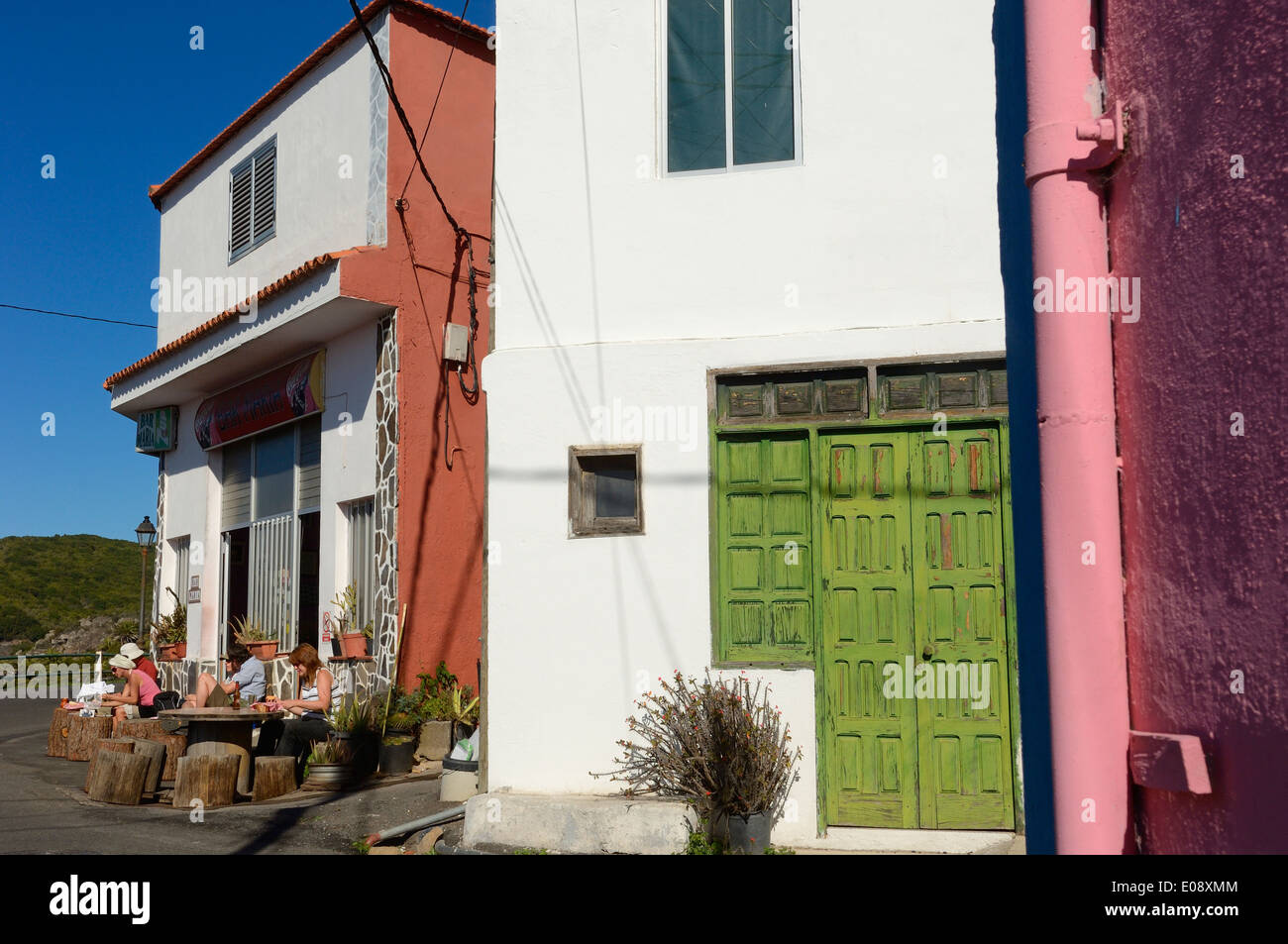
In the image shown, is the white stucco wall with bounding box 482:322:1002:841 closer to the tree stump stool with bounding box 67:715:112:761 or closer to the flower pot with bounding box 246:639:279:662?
the flower pot with bounding box 246:639:279:662

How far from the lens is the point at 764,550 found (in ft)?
24.9

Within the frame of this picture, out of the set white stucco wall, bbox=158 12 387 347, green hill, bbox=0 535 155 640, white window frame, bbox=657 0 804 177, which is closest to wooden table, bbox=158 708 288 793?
white stucco wall, bbox=158 12 387 347

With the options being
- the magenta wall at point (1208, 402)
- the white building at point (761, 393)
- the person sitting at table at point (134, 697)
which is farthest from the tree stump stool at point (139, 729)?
the magenta wall at point (1208, 402)

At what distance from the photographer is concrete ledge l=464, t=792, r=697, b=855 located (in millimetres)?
6926

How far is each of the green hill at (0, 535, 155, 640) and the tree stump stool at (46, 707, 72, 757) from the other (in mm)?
29753

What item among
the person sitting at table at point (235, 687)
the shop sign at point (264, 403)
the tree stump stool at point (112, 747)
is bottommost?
the tree stump stool at point (112, 747)

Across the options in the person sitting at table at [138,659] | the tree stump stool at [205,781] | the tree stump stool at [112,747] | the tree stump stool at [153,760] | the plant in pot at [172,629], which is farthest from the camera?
the plant in pot at [172,629]

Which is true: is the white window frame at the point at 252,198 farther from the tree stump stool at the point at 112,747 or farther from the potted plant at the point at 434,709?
the tree stump stool at the point at 112,747

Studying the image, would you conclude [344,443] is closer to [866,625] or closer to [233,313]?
[233,313]

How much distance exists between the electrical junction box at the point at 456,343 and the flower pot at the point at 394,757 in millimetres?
4076

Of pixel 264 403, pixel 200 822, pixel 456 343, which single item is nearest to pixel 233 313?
pixel 264 403

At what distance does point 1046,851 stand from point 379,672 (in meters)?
9.82

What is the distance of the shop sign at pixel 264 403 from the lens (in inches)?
525

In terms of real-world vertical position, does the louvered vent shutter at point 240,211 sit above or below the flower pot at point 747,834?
above
